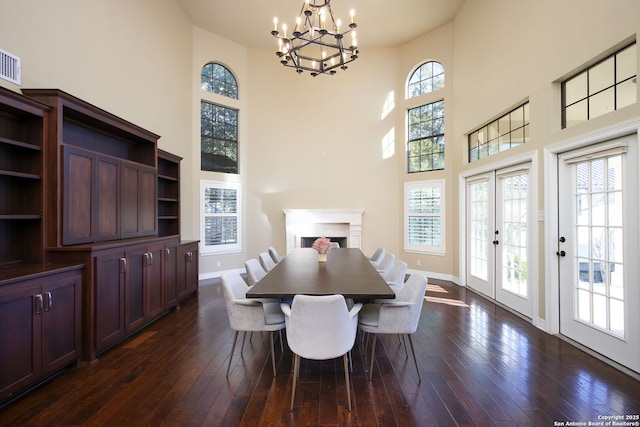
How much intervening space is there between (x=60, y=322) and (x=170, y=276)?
1.72 meters

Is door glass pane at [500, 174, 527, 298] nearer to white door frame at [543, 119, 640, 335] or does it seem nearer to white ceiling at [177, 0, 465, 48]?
white door frame at [543, 119, 640, 335]

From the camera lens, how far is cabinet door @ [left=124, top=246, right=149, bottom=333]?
3.25 m

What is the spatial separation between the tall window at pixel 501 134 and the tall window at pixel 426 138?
33.6 inches

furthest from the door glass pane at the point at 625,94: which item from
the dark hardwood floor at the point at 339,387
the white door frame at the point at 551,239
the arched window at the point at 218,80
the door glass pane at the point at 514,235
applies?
the arched window at the point at 218,80

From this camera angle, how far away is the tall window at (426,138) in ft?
21.2

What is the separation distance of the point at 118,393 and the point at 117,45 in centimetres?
453

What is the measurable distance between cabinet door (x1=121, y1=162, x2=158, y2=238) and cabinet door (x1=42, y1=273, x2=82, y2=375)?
1.07m

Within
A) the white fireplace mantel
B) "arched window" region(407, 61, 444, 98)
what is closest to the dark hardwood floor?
the white fireplace mantel

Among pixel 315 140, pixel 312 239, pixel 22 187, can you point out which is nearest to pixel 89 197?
pixel 22 187

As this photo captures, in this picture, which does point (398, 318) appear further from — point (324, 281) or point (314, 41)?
point (314, 41)

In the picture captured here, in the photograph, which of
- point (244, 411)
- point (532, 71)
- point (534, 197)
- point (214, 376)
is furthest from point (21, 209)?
point (532, 71)

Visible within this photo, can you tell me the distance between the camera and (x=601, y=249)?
9.57ft

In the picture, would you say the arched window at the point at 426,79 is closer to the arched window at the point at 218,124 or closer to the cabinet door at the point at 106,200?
the arched window at the point at 218,124

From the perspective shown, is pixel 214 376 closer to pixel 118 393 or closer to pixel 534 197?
pixel 118 393
